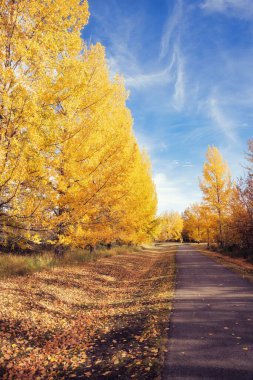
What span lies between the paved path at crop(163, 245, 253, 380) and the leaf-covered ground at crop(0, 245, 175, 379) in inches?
11.7

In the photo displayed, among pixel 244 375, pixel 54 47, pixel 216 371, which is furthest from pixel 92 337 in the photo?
pixel 54 47

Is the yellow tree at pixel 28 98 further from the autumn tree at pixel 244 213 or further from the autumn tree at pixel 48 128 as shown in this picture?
the autumn tree at pixel 244 213

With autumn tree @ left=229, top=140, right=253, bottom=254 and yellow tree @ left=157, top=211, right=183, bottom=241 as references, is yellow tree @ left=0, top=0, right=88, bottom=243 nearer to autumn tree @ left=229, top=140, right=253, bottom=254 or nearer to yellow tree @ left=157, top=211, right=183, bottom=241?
autumn tree @ left=229, top=140, right=253, bottom=254

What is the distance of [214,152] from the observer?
27.2 metres

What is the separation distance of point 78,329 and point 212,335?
2.83 metres

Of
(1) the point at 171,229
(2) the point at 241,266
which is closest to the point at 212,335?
(2) the point at 241,266

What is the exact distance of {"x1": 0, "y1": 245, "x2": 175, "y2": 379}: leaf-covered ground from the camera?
401cm

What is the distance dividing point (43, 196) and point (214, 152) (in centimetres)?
2385

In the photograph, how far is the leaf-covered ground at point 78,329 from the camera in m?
4.01

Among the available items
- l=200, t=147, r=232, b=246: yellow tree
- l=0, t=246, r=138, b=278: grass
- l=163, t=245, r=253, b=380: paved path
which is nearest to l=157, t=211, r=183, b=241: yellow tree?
l=200, t=147, r=232, b=246: yellow tree

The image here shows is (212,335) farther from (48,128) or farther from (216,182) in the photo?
(216,182)

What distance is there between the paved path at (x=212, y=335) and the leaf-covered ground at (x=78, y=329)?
0.30 m

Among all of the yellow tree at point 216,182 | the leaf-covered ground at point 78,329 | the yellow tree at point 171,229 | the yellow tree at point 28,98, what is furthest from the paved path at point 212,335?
the yellow tree at point 171,229

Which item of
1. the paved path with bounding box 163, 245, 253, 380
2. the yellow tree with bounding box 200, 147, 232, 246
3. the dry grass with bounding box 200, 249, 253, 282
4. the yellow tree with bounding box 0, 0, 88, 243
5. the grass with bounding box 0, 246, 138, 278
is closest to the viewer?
the paved path with bounding box 163, 245, 253, 380
